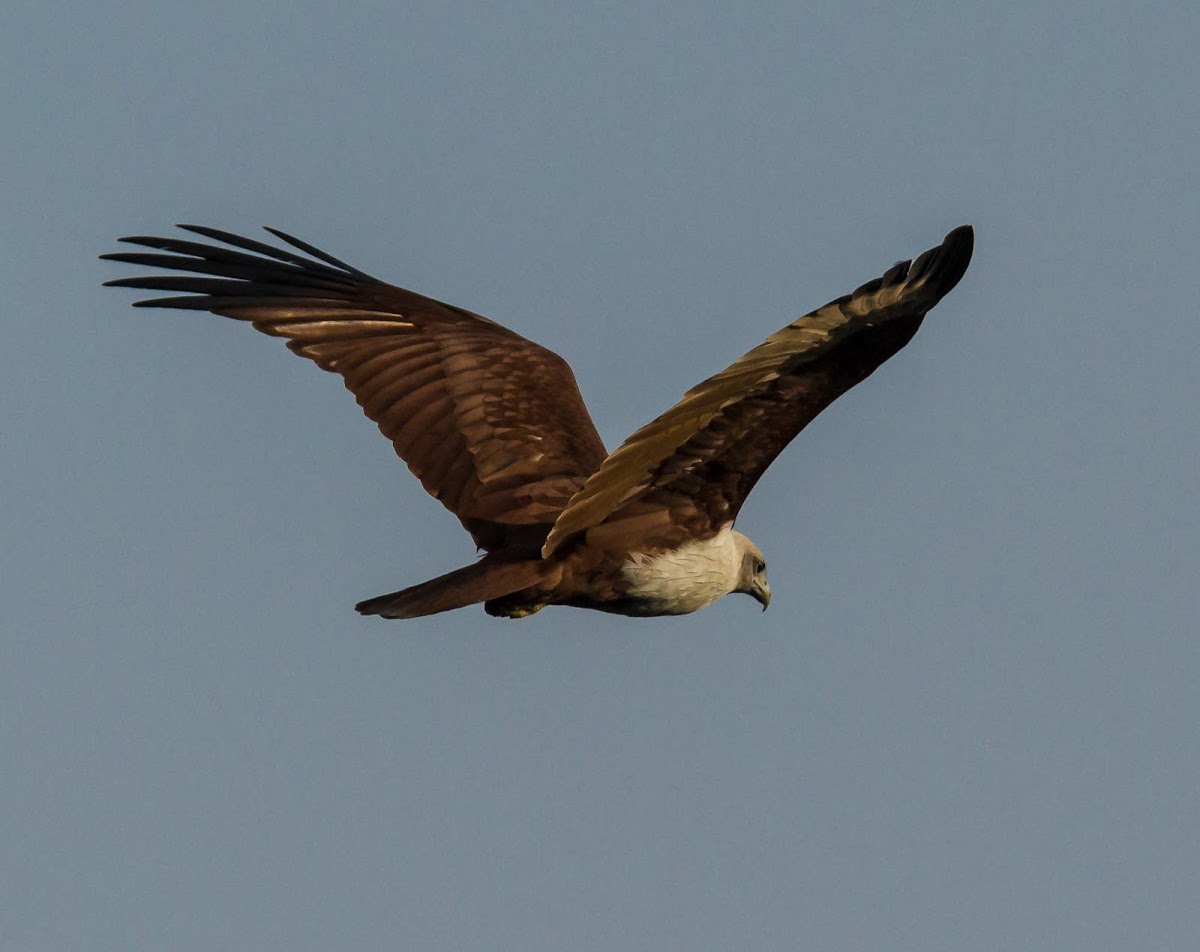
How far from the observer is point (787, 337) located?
727 cm

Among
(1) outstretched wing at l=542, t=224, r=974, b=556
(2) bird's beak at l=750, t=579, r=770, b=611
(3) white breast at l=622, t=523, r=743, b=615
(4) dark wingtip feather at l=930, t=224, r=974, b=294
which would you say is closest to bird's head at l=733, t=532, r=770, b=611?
(2) bird's beak at l=750, t=579, r=770, b=611

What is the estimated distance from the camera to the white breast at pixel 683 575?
28.5 feet

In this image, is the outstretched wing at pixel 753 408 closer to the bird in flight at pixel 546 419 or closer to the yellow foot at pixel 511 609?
the bird in flight at pixel 546 419

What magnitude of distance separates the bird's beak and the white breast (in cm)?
71

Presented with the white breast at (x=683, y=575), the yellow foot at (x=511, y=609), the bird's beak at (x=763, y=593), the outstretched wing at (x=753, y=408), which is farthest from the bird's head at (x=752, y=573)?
the yellow foot at (x=511, y=609)

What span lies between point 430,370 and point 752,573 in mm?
1840

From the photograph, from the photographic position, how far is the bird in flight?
7516 millimetres

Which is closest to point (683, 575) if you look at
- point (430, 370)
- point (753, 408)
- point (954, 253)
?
point (753, 408)

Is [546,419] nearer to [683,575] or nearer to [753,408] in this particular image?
[683,575]

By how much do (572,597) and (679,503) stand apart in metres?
0.63

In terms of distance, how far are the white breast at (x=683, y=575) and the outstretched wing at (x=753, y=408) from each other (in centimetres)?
13

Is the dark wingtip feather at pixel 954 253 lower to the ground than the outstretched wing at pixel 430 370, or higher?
lower

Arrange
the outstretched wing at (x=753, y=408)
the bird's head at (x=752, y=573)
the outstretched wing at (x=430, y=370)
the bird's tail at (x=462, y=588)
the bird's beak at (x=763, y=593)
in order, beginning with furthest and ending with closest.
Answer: the bird's beak at (x=763, y=593) < the bird's head at (x=752, y=573) < the outstretched wing at (x=430, y=370) < the bird's tail at (x=462, y=588) < the outstretched wing at (x=753, y=408)

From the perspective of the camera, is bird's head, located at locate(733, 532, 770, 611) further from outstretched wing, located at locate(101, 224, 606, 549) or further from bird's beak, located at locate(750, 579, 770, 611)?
outstretched wing, located at locate(101, 224, 606, 549)
